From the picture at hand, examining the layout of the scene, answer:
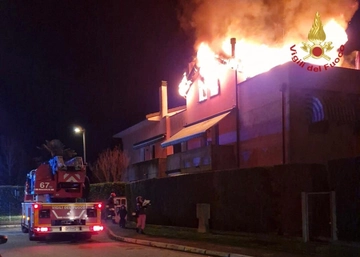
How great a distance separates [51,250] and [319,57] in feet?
49.7

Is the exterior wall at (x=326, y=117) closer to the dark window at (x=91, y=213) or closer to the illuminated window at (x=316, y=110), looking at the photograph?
the illuminated window at (x=316, y=110)

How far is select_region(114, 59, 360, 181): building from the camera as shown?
71.6 feet

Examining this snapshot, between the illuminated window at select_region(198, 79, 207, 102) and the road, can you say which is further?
the illuminated window at select_region(198, 79, 207, 102)

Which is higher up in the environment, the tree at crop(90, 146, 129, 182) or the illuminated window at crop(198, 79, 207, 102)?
the illuminated window at crop(198, 79, 207, 102)

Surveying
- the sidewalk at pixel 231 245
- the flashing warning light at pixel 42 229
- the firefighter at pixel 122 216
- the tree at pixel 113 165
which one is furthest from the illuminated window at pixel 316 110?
the tree at pixel 113 165

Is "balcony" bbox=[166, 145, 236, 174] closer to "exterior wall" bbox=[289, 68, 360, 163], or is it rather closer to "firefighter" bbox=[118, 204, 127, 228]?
"firefighter" bbox=[118, 204, 127, 228]

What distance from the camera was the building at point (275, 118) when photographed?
859 inches

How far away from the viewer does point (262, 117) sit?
23656mm

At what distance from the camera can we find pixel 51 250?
1597 centimetres

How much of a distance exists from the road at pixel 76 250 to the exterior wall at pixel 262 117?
8118 mm

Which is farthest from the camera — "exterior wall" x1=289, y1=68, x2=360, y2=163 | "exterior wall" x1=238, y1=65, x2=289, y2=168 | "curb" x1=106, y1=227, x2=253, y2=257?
"exterior wall" x1=238, y1=65, x2=289, y2=168

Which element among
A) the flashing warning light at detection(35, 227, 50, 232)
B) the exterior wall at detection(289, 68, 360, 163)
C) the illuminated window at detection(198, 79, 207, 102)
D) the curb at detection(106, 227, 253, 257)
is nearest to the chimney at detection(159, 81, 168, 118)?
the illuminated window at detection(198, 79, 207, 102)

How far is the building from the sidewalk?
18.0 feet

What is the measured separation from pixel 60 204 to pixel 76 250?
3.04 metres
